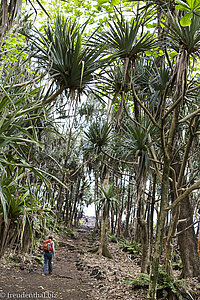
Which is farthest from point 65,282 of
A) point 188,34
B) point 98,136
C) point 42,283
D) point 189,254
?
point 188,34

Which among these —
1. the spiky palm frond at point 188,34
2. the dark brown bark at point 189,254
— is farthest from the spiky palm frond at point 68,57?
the dark brown bark at point 189,254

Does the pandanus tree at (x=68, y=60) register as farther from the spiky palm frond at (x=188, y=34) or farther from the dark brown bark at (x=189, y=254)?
the dark brown bark at (x=189, y=254)

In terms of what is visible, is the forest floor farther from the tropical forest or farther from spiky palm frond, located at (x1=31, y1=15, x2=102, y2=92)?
spiky palm frond, located at (x1=31, y1=15, x2=102, y2=92)

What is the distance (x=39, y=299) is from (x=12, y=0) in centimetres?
394

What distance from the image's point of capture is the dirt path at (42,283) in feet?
13.4

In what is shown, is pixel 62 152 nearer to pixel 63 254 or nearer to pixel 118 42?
pixel 63 254

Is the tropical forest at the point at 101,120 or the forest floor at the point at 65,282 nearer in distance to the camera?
the tropical forest at the point at 101,120

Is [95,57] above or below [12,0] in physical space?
Result: below

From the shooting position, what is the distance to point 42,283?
16.6ft

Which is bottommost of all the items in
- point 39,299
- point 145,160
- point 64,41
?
point 39,299

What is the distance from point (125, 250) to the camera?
10.4 m

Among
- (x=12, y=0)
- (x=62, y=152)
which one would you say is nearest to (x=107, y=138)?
(x=12, y=0)

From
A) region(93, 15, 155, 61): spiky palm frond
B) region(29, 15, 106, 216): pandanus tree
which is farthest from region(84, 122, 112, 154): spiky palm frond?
region(29, 15, 106, 216): pandanus tree

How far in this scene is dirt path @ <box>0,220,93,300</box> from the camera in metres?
4.08
